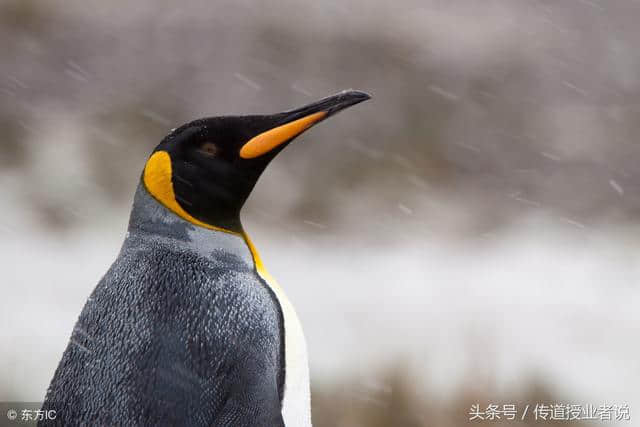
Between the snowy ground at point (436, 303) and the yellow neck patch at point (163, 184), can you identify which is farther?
the snowy ground at point (436, 303)

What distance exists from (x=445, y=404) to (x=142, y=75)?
4.04 feet

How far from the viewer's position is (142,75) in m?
2.04

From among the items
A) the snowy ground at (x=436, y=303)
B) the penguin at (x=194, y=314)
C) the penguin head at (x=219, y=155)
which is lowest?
the snowy ground at (x=436, y=303)

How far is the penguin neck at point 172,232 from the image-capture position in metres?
0.52

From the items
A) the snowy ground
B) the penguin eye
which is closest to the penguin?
the penguin eye

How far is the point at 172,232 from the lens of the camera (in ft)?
1.72

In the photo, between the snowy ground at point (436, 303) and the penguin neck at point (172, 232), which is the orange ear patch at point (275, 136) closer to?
the penguin neck at point (172, 232)

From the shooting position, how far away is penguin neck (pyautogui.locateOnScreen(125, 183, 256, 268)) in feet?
1.72

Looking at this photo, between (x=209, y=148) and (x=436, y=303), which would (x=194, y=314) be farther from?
(x=436, y=303)

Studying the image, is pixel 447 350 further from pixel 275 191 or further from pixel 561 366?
pixel 275 191

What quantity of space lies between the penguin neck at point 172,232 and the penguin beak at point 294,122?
69 mm

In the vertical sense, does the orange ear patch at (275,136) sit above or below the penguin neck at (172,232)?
above

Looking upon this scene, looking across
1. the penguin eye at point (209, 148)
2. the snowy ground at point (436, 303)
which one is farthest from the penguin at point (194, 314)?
the snowy ground at point (436, 303)

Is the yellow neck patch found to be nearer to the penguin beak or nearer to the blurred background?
the penguin beak
